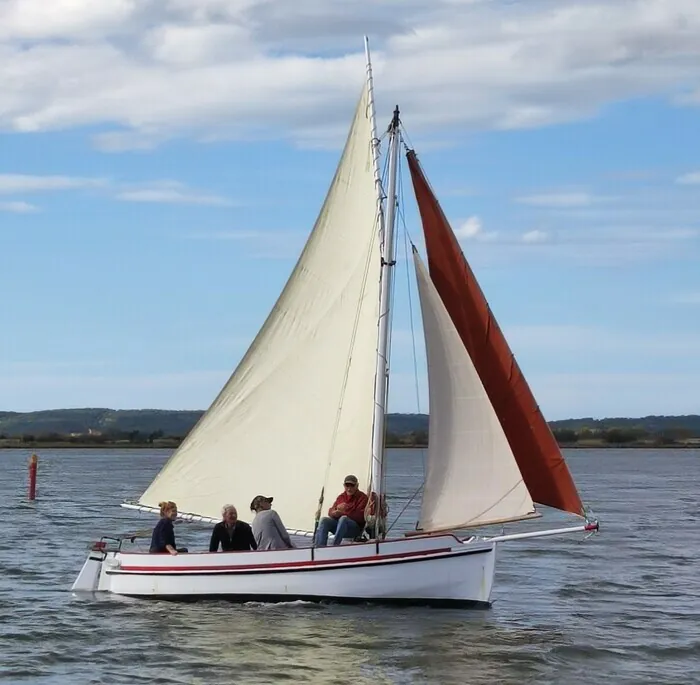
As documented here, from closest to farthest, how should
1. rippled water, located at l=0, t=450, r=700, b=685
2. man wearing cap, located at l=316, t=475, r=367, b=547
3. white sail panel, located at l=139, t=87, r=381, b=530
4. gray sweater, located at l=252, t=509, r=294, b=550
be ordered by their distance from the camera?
rippled water, located at l=0, t=450, r=700, b=685 < man wearing cap, located at l=316, t=475, r=367, b=547 < gray sweater, located at l=252, t=509, r=294, b=550 < white sail panel, located at l=139, t=87, r=381, b=530

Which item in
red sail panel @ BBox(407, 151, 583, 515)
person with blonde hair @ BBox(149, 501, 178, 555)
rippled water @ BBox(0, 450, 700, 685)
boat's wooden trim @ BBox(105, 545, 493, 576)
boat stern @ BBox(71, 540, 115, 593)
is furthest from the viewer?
boat stern @ BBox(71, 540, 115, 593)

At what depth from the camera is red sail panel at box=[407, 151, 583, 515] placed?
23.4 metres

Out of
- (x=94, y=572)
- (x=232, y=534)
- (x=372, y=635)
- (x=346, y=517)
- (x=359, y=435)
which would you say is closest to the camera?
(x=372, y=635)

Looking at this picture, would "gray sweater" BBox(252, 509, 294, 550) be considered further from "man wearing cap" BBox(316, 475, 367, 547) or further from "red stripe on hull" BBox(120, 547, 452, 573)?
"man wearing cap" BBox(316, 475, 367, 547)

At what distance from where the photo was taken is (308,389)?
84.7 ft

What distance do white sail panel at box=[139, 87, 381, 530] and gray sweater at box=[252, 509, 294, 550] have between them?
4.28 feet

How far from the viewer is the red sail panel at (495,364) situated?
23.4 meters

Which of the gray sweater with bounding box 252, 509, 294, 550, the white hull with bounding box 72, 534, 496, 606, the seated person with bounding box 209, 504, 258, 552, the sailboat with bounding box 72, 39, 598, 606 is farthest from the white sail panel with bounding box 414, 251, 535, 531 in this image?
the seated person with bounding box 209, 504, 258, 552

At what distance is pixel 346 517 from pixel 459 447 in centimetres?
224

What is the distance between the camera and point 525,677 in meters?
19.8

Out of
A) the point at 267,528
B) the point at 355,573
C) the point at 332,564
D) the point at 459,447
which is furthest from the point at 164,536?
the point at 459,447

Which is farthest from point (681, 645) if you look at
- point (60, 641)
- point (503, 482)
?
point (60, 641)

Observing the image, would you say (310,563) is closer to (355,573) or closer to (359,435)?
(355,573)

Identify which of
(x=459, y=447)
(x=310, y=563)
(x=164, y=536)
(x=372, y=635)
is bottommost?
(x=372, y=635)
